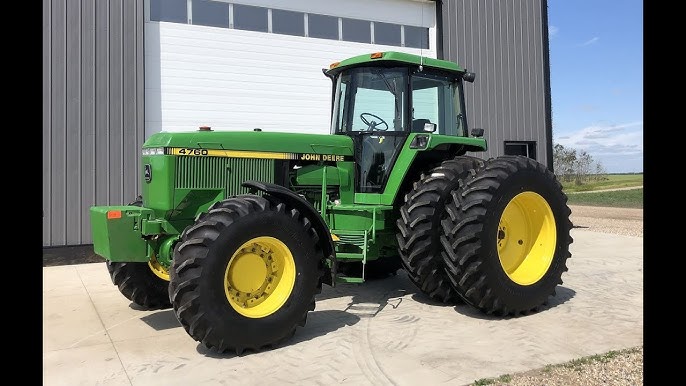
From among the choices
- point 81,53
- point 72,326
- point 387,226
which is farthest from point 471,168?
point 81,53

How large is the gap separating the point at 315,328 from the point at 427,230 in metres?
1.40

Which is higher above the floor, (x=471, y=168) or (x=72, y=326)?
(x=471, y=168)

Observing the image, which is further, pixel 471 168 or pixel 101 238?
pixel 471 168

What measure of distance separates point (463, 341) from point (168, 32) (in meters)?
7.63

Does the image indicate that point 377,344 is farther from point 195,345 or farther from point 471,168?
point 471,168

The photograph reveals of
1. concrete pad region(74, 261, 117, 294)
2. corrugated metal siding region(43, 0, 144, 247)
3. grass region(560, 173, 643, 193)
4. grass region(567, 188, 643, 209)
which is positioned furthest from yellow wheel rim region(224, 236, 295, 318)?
grass region(560, 173, 643, 193)

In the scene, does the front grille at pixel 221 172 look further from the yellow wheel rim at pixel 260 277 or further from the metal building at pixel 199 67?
the metal building at pixel 199 67

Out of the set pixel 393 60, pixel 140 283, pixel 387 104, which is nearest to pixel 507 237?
pixel 387 104

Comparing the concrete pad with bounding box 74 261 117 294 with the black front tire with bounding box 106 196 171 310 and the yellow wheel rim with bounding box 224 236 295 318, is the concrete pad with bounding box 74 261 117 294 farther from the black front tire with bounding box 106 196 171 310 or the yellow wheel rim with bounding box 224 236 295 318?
the yellow wheel rim with bounding box 224 236 295 318

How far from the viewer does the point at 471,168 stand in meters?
5.55

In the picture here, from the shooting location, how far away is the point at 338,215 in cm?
564

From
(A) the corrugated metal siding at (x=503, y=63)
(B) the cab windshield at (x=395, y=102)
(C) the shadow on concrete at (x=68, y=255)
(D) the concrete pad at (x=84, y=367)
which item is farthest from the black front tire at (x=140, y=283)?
(A) the corrugated metal siding at (x=503, y=63)

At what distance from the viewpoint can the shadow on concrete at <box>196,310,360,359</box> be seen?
419cm

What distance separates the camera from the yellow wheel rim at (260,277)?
14.0ft
